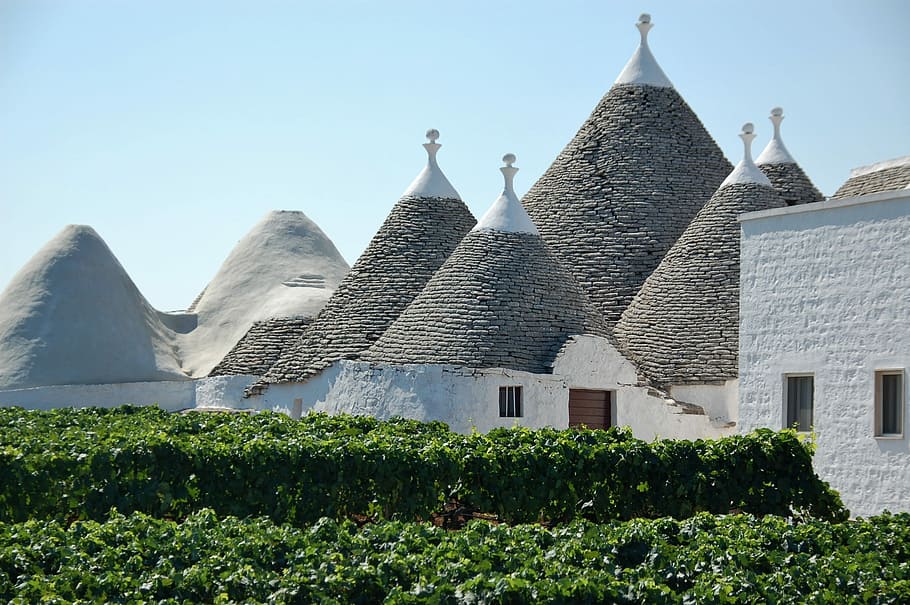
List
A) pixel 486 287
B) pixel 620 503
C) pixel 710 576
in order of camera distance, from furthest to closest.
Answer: pixel 486 287 → pixel 620 503 → pixel 710 576

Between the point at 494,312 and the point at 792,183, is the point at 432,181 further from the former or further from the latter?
the point at 792,183

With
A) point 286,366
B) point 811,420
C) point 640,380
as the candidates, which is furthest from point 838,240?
point 286,366

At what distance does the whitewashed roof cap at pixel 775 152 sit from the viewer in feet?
89.2

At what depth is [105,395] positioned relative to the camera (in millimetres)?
33344

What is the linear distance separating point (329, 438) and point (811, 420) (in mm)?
7763

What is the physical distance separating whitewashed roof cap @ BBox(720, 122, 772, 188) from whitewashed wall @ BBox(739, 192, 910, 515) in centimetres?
559

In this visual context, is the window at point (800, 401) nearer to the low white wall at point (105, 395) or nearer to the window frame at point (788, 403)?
the window frame at point (788, 403)

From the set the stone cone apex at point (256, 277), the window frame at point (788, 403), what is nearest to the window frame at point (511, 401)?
the window frame at point (788, 403)

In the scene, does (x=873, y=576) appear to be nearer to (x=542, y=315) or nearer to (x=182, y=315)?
(x=542, y=315)

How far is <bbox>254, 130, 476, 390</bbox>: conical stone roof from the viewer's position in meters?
23.8

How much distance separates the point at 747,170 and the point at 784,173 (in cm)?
267

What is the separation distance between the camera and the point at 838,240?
58.4ft

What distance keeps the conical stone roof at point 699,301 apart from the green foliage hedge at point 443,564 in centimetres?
1220

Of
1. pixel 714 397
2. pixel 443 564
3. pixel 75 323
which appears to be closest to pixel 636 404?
pixel 714 397
